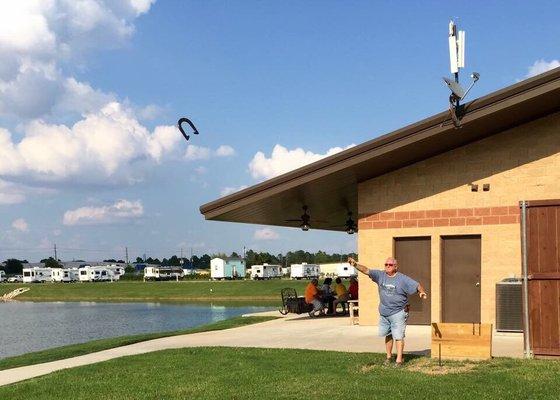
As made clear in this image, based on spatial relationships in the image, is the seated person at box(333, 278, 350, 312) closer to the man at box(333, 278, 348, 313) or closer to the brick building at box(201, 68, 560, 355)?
the man at box(333, 278, 348, 313)

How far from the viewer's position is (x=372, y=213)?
16438mm

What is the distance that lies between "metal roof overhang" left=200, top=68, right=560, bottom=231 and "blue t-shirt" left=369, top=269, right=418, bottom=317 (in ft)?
14.8

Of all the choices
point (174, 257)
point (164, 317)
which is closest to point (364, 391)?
point (164, 317)

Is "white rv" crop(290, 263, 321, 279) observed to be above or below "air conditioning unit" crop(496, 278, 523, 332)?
below

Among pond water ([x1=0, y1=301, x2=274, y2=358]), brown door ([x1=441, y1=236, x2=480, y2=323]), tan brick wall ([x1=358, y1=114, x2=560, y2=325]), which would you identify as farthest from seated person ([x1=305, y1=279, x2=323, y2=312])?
pond water ([x1=0, y1=301, x2=274, y2=358])

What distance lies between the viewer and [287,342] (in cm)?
1341

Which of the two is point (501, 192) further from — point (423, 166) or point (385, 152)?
point (385, 152)

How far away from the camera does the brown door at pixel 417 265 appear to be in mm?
15906

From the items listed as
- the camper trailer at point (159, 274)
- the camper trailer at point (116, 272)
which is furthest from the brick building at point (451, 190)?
the camper trailer at point (116, 272)

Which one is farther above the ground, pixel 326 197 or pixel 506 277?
pixel 326 197

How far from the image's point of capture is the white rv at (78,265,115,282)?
97438mm

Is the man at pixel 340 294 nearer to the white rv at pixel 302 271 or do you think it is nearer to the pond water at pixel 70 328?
the pond water at pixel 70 328

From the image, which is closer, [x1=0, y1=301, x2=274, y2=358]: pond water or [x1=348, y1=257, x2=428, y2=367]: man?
[x1=348, y1=257, x2=428, y2=367]: man

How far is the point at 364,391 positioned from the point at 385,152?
7.02 m
